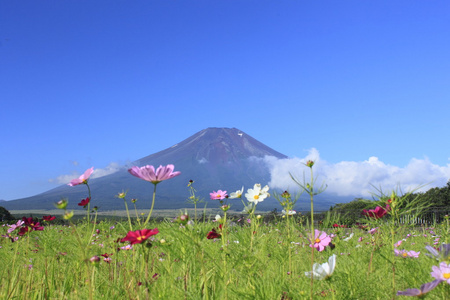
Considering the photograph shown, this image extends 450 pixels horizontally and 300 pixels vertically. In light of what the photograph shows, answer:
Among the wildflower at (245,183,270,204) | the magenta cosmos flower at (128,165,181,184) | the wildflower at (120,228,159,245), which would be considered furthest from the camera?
the wildflower at (245,183,270,204)

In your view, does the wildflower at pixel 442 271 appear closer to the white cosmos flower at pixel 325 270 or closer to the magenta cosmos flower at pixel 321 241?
the white cosmos flower at pixel 325 270

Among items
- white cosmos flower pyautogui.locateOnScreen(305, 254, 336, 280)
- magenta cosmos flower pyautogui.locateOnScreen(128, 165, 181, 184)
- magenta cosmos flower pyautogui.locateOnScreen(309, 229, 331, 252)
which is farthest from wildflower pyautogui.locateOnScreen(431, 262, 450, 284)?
magenta cosmos flower pyautogui.locateOnScreen(128, 165, 181, 184)

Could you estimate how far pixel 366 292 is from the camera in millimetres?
1982

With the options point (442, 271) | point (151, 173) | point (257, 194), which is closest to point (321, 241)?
point (257, 194)

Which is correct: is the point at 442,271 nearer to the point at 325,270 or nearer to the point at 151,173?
the point at 325,270

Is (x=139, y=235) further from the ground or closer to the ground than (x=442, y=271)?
further from the ground

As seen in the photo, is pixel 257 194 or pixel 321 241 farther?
pixel 257 194

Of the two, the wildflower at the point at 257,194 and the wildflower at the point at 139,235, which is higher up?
the wildflower at the point at 257,194

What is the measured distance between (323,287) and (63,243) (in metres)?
3.64

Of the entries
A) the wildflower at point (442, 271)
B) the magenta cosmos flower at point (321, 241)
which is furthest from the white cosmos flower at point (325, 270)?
the magenta cosmos flower at point (321, 241)

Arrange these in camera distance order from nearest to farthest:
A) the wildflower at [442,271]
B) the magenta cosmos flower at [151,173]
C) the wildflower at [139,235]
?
the wildflower at [442,271], the wildflower at [139,235], the magenta cosmos flower at [151,173]

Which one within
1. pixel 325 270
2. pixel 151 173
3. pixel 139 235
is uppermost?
pixel 151 173

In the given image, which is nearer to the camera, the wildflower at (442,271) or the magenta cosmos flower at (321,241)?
the wildflower at (442,271)

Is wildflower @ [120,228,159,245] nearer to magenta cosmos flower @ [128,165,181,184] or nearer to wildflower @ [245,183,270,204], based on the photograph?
magenta cosmos flower @ [128,165,181,184]
